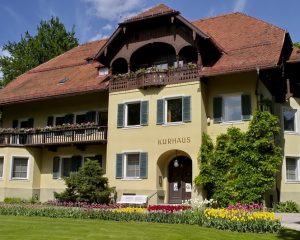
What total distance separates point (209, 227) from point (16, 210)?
9586 mm

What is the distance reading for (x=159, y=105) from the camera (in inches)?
1009

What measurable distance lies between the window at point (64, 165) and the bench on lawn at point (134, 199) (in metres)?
5.93

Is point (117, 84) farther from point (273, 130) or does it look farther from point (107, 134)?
point (273, 130)

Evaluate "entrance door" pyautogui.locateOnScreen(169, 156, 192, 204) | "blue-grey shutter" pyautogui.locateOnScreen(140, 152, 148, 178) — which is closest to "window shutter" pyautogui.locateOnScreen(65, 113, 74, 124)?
"blue-grey shutter" pyautogui.locateOnScreen(140, 152, 148, 178)

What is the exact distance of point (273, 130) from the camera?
23.2 m

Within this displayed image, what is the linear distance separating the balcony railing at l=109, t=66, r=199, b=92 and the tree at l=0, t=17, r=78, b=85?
2203 centimetres

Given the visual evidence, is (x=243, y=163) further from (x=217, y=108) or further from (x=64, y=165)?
(x=64, y=165)

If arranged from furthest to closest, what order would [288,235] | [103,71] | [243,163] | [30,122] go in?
[30,122]
[103,71]
[243,163]
[288,235]

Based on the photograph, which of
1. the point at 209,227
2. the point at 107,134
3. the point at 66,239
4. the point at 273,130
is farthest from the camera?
the point at 107,134

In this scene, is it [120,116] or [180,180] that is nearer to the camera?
[180,180]

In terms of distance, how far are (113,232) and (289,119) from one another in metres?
16.7

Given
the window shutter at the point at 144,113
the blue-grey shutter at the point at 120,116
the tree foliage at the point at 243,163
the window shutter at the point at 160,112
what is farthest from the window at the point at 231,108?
the blue-grey shutter at the point at 120,116

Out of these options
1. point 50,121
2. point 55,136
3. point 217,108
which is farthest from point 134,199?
point 50,121

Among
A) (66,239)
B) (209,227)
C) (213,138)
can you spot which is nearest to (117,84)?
(213,138)
